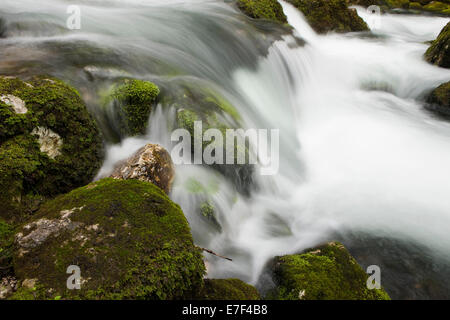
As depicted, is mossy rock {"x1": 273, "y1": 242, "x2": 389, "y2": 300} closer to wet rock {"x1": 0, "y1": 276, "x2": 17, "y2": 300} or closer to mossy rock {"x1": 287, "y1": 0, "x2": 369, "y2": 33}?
wet rock {"x1": 0, "y1": 276, "x2": 17, "y2": 300}

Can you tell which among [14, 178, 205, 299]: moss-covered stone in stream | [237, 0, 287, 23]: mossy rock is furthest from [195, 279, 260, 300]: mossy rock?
[237, 0, 287, 23]: mossy rock

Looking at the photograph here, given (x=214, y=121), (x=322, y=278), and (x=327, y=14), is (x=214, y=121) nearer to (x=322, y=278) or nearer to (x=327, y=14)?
(x=322, y=278)

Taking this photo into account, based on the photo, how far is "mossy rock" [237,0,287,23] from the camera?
11.2 m

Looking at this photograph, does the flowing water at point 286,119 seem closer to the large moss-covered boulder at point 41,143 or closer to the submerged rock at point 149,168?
the submerged rock at point 149,168

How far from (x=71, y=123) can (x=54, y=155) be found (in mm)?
534

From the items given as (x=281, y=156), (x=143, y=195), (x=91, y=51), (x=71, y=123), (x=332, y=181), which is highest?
(x=91, y=51)

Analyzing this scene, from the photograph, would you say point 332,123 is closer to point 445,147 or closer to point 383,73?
point 445,147

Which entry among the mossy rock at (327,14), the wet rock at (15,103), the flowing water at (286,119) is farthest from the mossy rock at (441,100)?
the wet rock at (15,103)

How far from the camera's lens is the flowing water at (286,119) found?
5016 mm

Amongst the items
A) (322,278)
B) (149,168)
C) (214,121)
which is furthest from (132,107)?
(322,278)

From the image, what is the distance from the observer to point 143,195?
3369mm

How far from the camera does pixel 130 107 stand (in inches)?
217

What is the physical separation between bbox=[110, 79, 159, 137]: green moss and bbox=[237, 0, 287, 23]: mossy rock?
7.27 m
